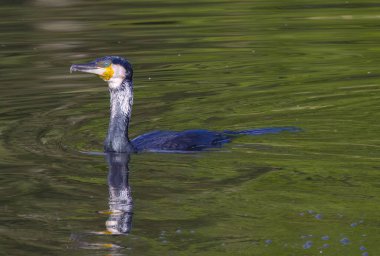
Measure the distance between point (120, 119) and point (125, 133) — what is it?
6.5 inches

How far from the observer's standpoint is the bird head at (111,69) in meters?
10.8

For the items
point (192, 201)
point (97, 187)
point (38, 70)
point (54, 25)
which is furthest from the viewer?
point (54, 25)

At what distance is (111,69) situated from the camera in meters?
10.9

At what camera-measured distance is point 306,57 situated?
16.6m

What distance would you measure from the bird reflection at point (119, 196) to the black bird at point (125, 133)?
0.17 m

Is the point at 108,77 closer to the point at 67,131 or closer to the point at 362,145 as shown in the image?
the point at 67,131

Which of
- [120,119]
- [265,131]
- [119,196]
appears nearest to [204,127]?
[265,131]

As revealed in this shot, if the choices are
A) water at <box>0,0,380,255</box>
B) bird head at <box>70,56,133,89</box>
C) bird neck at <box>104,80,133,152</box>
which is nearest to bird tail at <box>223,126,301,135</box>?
water at <box>0,0,380,255</box>

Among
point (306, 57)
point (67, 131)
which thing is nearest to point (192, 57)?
point (306, 57)

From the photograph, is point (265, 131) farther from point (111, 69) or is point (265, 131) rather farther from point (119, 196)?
point (119, 196)

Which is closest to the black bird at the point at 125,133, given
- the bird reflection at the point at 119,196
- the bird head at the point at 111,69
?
the bird head at the point at 111,69

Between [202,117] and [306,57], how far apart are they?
444 centimetres

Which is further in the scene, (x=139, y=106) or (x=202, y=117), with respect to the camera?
(x=139, y=106)

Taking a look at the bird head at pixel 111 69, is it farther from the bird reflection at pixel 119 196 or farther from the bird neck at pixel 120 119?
the bird reflection at pixel 119 196
